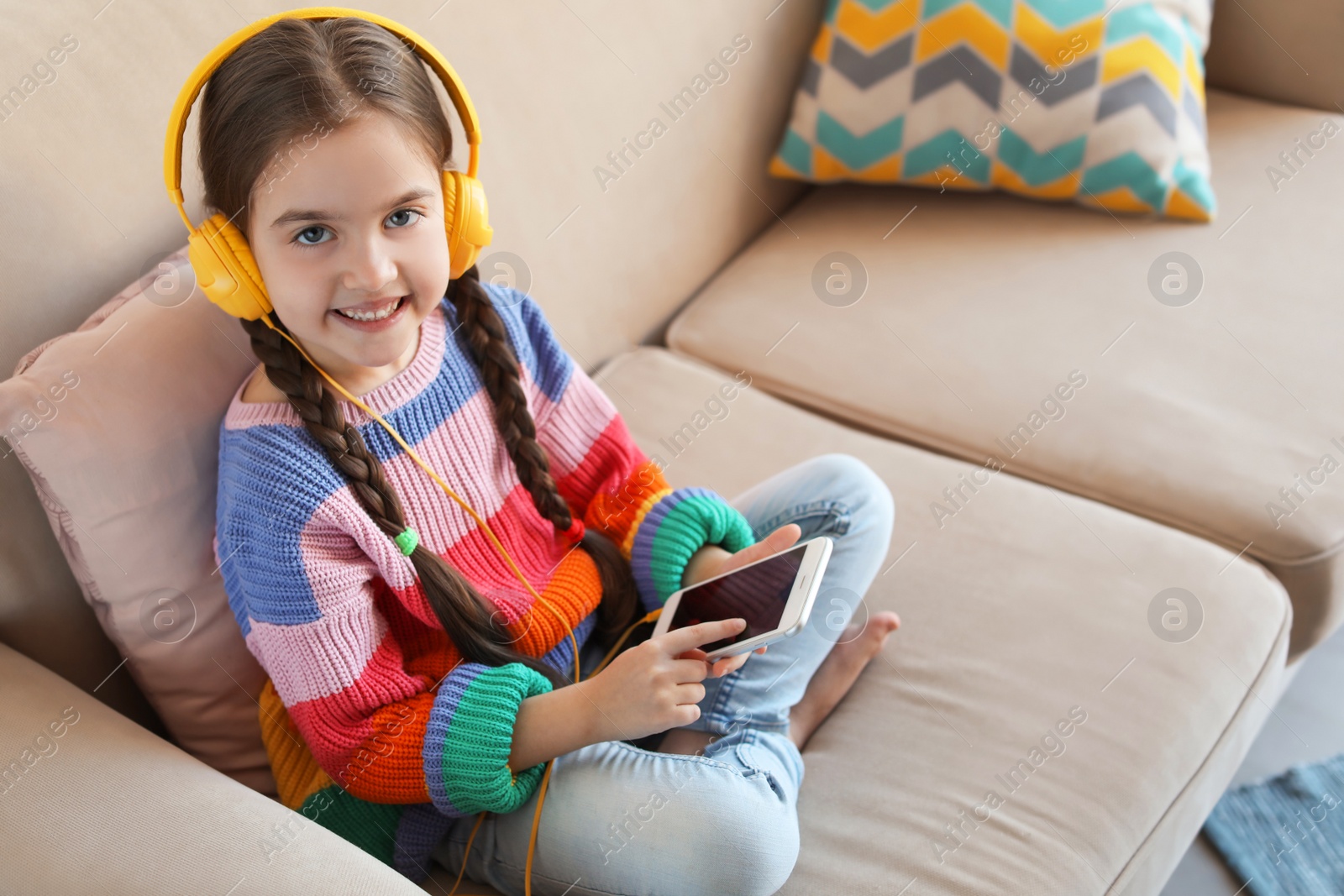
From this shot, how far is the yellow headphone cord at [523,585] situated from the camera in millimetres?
851

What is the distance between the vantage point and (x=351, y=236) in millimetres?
780

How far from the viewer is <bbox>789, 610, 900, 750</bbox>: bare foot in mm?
1006

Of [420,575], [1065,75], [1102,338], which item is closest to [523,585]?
[420,575]

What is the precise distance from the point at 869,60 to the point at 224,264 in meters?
1.04

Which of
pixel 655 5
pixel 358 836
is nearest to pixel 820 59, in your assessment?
pixel 655 5

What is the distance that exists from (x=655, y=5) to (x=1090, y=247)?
0.70 meters

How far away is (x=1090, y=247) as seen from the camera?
1465mm

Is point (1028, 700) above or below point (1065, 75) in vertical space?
below

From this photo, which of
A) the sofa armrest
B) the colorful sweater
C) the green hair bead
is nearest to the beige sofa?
the sofa armrest

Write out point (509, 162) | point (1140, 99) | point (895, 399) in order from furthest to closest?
point (1140, 99), point (895, 399), point (509, 162)

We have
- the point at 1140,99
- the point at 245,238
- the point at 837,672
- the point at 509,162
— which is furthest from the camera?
the point at 1140,99

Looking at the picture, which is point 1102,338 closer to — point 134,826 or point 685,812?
point 685,812

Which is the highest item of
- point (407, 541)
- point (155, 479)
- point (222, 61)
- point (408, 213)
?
point (222, 61)

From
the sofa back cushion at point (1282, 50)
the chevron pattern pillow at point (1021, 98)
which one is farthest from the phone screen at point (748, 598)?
the sofa back cushion at point (1282, 50)
